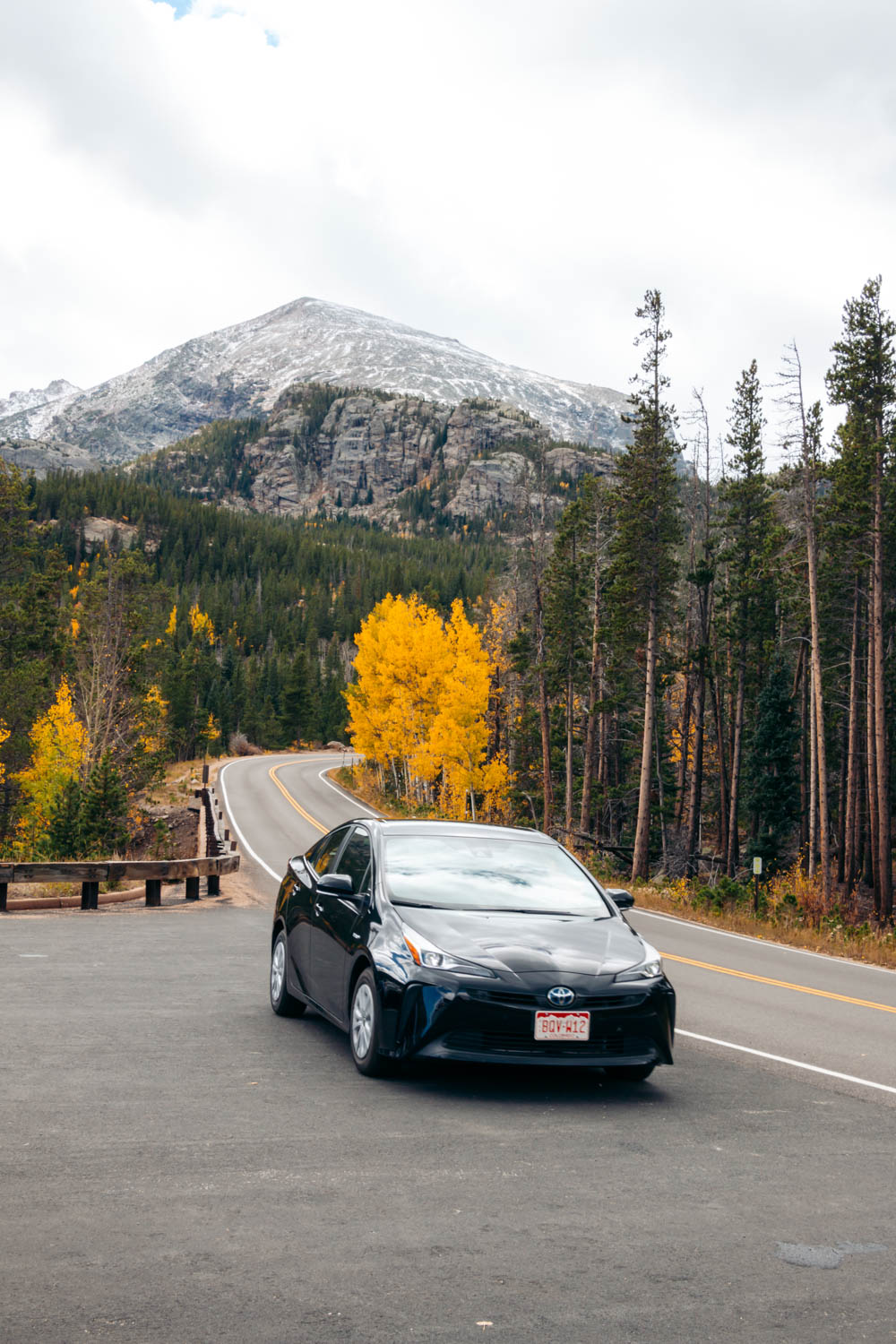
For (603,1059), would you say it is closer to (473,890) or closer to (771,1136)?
(771,1136)

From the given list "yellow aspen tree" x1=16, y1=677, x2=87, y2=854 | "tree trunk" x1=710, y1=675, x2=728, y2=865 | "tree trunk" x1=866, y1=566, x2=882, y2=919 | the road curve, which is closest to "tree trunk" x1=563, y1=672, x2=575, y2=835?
"tree trunk" x1=710, y1=675, x2=728, y2=865

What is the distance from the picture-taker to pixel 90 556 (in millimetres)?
178875

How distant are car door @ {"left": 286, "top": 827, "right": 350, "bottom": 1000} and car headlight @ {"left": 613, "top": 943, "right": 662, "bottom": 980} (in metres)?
2.68

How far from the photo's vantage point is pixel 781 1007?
11344 mm

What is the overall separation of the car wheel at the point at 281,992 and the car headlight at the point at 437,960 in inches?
99.0

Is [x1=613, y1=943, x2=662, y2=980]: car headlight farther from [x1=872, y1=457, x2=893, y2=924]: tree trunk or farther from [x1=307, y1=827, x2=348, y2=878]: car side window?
[x1=872, y1=457, x2=893, y2=924]: tree trunk

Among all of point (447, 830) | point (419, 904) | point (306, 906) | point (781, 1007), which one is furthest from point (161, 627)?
point (419, 904)

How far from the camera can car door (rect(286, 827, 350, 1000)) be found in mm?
8359

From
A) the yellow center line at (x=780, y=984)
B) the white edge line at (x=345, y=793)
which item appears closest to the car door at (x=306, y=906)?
the yellow center line at (x=780, y=984)

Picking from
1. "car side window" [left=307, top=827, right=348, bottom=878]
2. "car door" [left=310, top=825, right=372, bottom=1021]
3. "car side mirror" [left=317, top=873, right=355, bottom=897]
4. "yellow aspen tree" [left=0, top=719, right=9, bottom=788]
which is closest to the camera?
"car door" [left=310, top=825, right=372, bottom=1021]

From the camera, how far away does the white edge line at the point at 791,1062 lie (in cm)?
761

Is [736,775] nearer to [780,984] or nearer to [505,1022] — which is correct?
A: [780,984]

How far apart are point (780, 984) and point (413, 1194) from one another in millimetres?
9861

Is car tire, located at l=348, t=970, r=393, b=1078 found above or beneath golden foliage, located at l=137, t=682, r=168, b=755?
beneath
